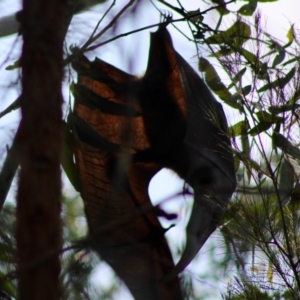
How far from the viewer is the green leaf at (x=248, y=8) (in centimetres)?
289

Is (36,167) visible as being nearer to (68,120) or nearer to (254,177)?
(68,120)

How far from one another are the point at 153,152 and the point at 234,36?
555mm

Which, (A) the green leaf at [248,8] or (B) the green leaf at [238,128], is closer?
(B) the green leaf at [238,128]

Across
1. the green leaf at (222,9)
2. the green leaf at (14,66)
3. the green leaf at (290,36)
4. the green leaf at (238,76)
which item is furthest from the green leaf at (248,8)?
the green leaf at (14,66)

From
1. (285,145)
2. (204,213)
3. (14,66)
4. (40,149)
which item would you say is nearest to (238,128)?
(285,145)

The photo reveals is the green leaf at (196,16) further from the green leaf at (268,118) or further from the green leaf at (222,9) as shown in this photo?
the green leaf at (268,118)

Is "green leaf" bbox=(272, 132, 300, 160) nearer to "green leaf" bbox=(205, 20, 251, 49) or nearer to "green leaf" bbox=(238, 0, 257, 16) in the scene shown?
"green leaf" bbox=(205, 20, 251, 49)

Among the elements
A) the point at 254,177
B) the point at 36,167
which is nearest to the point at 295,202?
the point at 254,177

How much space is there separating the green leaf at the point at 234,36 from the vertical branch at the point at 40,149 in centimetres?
100

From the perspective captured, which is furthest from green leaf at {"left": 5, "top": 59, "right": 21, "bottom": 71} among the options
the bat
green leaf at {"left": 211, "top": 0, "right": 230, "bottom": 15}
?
green leaf at {"left": 211, "top": 0, "right": 230, "bottom": 15}

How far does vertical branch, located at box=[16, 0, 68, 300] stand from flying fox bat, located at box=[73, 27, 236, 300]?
0.80m

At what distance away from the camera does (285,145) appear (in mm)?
2695

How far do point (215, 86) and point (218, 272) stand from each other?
0.68 meters

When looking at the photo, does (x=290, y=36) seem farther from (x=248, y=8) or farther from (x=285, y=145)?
(x=285, y=145)
